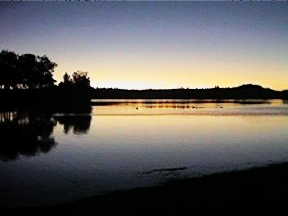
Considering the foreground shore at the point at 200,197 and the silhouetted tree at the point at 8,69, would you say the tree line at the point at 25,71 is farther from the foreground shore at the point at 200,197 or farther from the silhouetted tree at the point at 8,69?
the foreground shore at the point at 200,197

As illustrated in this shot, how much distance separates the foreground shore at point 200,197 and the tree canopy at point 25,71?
125 m

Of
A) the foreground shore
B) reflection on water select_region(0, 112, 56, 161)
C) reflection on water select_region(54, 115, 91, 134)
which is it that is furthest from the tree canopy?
the foreground shore

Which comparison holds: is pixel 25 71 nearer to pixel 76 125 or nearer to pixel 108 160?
pixel 76 125

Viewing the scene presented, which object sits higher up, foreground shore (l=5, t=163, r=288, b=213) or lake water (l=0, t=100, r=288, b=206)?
foreground shore (l=5, t=163, r=288, b=213)

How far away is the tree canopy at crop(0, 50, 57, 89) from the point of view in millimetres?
132000

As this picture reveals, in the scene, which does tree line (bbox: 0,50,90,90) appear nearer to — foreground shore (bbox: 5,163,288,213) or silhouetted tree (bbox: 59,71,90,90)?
silhouetted tree (bbox: 59,71,90,90)

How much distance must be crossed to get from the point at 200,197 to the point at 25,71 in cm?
13710

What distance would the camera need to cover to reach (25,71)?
141125 mm

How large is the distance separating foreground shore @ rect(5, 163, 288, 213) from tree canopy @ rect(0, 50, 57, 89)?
12475 cm

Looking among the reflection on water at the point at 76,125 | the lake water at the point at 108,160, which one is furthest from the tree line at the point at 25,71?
the lake water at the point at 108,160

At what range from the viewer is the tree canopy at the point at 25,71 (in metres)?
132

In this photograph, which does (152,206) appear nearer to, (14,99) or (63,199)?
(63,199)

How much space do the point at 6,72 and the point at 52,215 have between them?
128 meters

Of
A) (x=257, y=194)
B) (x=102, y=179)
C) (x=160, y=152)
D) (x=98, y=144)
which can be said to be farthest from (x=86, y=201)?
(x=98, y=144)
